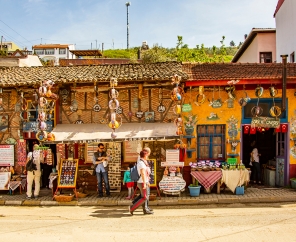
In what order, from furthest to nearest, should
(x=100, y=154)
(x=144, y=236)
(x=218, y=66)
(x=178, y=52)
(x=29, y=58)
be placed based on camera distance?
(x=178, y=52) < (x=29, y=58) < (x=218, y=66) < (x=100, y=154) < (x=144, y=236)

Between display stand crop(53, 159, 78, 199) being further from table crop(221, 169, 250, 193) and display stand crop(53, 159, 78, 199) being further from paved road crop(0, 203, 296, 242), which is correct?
table crop(221, 169, 250, 193)

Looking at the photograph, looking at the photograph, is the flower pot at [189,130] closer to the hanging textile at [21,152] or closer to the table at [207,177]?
the table at [207,177]

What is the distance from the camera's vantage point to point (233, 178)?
485 inches

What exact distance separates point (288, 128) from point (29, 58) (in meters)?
17.3

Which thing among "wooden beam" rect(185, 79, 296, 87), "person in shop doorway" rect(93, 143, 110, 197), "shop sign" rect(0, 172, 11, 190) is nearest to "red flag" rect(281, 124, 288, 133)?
"wooden beam" rect(185, 79, 296, 87)

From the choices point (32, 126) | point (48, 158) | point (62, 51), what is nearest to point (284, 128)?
point (48, 158)

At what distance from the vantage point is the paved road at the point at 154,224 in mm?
7469

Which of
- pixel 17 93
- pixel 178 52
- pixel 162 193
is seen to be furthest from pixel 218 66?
pixel 178 52

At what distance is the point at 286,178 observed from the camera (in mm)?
13500

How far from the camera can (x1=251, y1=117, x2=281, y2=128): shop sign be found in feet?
43.4

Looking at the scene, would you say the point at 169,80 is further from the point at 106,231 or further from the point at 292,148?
the point at 106,231

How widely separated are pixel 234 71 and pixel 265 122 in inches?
93.4

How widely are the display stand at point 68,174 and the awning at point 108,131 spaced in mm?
970

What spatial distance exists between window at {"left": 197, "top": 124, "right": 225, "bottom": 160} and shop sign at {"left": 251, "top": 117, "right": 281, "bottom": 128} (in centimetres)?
123
